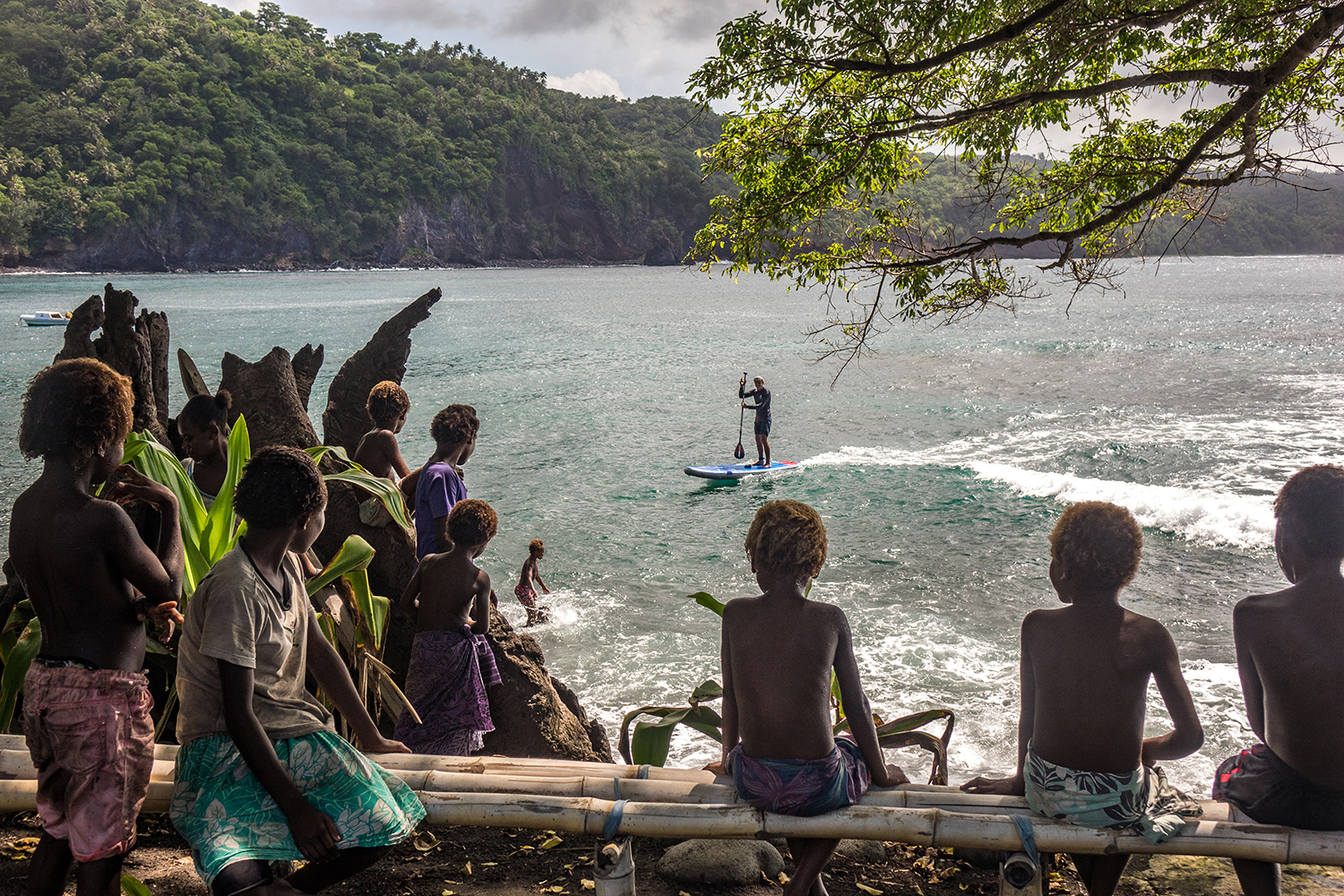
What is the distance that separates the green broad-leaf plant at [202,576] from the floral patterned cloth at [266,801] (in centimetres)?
143

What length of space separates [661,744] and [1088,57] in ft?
21.9

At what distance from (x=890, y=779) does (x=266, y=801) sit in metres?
1.96

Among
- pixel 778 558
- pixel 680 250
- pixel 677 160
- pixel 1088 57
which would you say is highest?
pixel 677 160

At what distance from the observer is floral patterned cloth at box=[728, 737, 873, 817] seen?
111 inches

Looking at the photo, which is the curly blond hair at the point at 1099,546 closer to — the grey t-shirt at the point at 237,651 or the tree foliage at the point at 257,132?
the grey t-shirt at the point at 237,651

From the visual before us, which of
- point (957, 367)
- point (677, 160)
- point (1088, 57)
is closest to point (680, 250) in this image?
point (677, 160)

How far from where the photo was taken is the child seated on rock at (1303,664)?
2.77 metres

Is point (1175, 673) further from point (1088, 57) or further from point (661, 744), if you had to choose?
point (1088, 57)

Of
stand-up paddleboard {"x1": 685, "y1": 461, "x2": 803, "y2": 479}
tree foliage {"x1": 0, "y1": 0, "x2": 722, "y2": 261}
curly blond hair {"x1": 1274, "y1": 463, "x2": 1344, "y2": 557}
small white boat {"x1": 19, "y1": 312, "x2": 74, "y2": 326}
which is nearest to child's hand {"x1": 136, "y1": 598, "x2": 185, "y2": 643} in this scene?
curly blond hair {"x1": 1274, "y1": 463, "x2": 1344, "y2": 557}

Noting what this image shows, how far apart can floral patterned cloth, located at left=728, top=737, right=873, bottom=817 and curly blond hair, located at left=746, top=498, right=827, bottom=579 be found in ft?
1.97

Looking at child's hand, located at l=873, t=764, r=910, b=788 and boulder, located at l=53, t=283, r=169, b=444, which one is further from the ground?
boulder, located at l=53, t=283, r=169, b=444

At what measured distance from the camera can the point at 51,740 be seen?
2.55 m

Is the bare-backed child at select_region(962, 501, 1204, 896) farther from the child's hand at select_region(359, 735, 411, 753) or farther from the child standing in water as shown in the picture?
the child standing in water

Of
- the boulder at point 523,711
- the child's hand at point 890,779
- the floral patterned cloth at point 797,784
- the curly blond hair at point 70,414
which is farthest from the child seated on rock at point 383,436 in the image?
the child's hand at point 890,779
